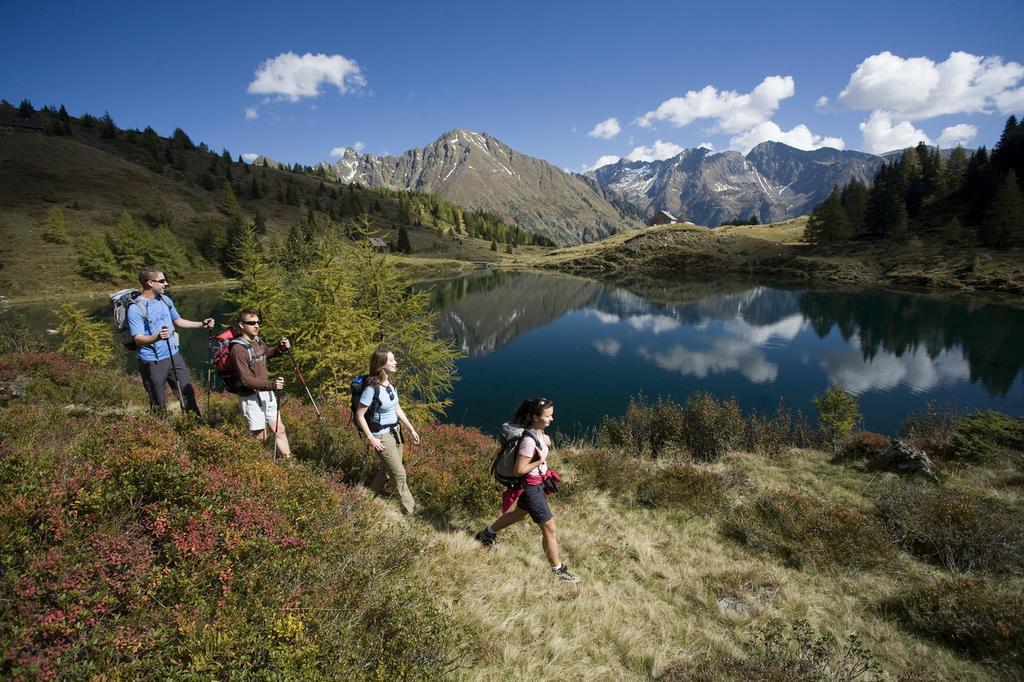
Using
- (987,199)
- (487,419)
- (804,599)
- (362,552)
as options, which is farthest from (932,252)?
(362,552)

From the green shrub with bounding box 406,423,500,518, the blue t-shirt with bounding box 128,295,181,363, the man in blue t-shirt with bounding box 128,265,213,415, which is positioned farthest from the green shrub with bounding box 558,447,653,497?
the blue t-shirt with bounding box 128,295,181,363

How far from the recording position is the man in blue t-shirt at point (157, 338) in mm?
6707

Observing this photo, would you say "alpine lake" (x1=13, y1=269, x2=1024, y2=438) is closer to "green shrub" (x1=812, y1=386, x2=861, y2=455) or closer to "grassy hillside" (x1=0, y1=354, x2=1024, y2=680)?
"green shrub" (x1=812, y1=386, x2=861, y2=455)

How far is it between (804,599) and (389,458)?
252 inches

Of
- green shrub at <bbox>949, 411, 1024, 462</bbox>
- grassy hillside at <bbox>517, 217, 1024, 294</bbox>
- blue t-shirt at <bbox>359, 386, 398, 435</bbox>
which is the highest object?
grassy hillside at <bbox>517, 217, 1024, 294</bbox>

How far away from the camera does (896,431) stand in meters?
20.5

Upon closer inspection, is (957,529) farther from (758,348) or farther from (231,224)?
(231,224)

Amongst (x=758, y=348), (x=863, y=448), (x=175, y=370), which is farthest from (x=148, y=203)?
(x=863, y=448)

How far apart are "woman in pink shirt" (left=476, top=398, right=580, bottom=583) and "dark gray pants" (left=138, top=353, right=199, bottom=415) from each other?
20.0ft

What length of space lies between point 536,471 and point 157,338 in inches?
254

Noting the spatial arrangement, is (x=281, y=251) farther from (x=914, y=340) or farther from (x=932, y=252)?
(x=932, y=252)

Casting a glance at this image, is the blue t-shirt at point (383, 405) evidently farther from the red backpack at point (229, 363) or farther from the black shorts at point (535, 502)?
the black shorts at point (535, 502)

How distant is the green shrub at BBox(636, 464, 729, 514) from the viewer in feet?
30.8

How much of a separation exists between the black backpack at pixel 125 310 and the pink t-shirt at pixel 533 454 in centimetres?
636
